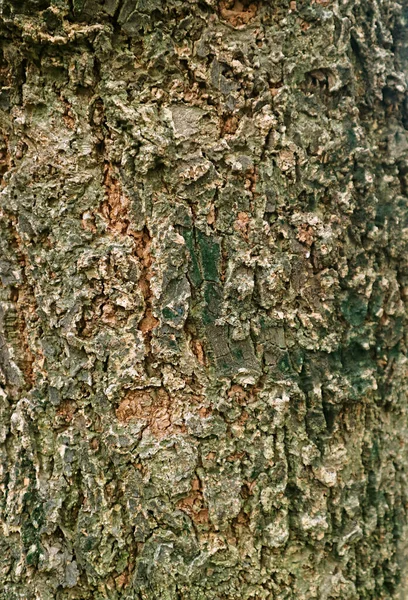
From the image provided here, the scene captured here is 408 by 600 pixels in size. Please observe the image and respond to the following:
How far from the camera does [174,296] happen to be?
104cm

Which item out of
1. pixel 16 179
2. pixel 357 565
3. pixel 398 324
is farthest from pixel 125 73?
pixel 357 565

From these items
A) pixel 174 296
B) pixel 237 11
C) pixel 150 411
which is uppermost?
pixel 237 11

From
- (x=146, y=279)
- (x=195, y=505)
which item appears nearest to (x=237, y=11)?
(x=146, y=279)

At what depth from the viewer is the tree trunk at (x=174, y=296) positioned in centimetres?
103

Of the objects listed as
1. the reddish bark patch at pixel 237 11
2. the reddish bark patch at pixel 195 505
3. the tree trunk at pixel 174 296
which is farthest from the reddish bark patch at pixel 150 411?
the reddish bark patch at pixel 237 11

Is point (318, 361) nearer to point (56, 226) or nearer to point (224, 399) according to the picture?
point (224, 399)

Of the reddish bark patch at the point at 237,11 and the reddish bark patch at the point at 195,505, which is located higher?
the reddish bark patch at the point at 237,11

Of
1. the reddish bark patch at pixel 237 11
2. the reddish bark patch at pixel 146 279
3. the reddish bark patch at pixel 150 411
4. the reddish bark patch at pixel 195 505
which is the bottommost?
the reddish bark patch at pixel 195 505

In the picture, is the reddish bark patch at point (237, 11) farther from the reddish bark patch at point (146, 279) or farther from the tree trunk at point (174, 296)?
the reddish bark patch at point (146, 279)

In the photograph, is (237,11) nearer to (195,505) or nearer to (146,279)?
(146,279)

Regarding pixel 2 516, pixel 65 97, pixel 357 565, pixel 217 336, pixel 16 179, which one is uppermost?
pixel 65 97

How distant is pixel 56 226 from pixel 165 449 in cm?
54

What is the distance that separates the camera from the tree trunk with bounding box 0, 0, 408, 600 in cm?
103

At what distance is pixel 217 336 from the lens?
41.8 inches
